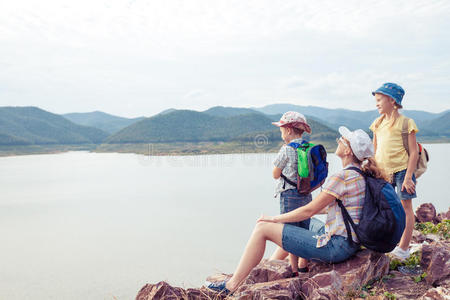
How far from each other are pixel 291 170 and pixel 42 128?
115641 mm

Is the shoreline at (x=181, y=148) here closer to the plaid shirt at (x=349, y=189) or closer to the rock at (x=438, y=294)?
the plaid shirt at (x=349, y=189)

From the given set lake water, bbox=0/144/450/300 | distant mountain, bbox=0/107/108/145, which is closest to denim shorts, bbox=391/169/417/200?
lake water, bbox=0/144/450/300

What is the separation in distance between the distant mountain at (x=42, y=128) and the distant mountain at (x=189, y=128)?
17323mm

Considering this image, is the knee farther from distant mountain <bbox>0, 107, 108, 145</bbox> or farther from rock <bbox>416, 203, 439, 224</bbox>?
distant mountain <bbox>0, 107, 108, 145</bbox>

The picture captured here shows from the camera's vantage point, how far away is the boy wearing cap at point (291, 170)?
3.29 meters

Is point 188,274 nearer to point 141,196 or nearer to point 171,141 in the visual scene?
A: point 141,196

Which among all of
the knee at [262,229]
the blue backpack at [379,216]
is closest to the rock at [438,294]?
the blue backpack at [379,216]

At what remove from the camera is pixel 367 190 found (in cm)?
272

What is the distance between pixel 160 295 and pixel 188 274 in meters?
3.63

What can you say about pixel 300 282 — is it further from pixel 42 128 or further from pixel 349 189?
pixel 42 128

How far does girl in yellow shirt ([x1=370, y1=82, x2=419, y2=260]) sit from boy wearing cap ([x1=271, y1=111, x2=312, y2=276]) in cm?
90

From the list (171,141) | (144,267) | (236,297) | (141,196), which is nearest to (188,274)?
(144,267)

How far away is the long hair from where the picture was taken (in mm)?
2760

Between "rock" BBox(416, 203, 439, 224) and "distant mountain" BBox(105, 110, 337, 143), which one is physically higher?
"distant mountain" BBox(105, 110, 337, 143)
